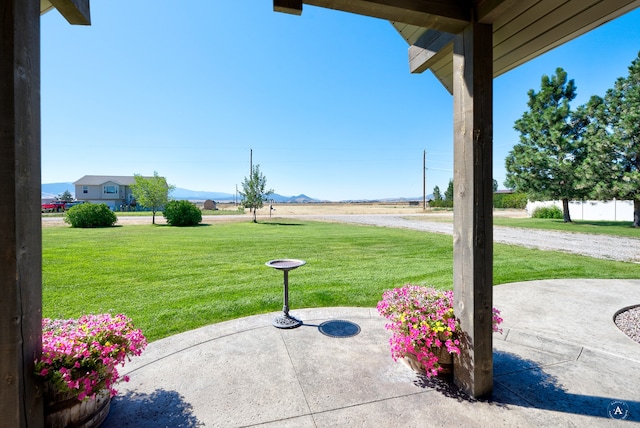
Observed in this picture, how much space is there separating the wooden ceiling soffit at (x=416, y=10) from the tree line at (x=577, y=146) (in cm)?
2043

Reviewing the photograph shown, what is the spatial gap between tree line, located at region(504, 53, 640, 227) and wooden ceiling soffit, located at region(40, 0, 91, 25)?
74.2 feet

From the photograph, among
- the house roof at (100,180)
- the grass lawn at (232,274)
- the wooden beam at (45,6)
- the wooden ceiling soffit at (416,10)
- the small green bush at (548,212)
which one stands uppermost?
the house roof at (100,180)

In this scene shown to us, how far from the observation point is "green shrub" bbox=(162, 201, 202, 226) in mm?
18344

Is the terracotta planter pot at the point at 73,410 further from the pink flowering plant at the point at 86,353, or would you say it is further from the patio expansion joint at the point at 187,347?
the patio expansion joint at the point at 187,347

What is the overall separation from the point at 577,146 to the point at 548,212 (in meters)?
8.39

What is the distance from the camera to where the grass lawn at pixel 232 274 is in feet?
14.1

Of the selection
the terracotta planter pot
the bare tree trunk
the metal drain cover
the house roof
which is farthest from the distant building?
the bare tree trunk

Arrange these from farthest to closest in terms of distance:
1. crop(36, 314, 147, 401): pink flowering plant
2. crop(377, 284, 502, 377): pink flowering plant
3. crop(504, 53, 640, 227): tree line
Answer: crop(504, 53, 640, 227): tree line < crop(377, 284, 502, 377): pink flowering plant < crop(36, 314, 147, 401): pink flowering plant

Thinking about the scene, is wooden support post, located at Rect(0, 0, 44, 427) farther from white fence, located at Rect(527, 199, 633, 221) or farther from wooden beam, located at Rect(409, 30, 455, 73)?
white fence, located at Rect(527, 199, 633, 221)

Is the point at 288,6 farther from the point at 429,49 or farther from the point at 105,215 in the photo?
the point at 105,215

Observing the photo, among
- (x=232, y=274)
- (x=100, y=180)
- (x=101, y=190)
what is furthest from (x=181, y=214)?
(x=100, y=180)

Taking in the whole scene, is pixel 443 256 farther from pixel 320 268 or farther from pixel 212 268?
pixel 212 268

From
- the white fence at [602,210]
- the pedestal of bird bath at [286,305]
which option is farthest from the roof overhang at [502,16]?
the white fence at [602,210]

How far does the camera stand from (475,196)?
209cm
